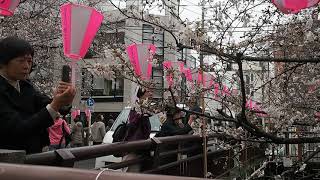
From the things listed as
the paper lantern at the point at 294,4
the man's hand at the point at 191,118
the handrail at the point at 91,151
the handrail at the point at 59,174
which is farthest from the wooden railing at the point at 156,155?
the paper lantern at the point at 294,4

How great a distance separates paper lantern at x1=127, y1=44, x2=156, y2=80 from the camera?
5859mm

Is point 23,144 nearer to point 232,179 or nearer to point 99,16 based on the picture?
point 99,16

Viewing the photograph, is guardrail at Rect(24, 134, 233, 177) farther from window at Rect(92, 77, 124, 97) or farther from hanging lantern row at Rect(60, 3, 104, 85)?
window at Rect(92, 77, 124, 97)

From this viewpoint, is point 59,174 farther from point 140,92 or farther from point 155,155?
point 140,92

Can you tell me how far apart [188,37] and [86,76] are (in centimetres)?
2319

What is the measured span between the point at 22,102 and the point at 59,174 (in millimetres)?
1463

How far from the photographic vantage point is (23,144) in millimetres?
2688

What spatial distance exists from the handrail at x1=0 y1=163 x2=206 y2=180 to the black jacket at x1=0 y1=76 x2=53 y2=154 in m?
1.04

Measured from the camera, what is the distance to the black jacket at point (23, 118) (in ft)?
8.07

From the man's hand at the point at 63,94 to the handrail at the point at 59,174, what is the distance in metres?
1.01

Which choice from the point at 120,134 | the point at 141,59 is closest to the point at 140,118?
the point at 120,134

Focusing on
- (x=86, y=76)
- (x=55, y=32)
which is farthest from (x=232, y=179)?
(x=86, y=76)

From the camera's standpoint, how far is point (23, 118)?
2518 mm

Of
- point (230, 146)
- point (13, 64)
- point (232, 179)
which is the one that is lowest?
point (232, 179)
